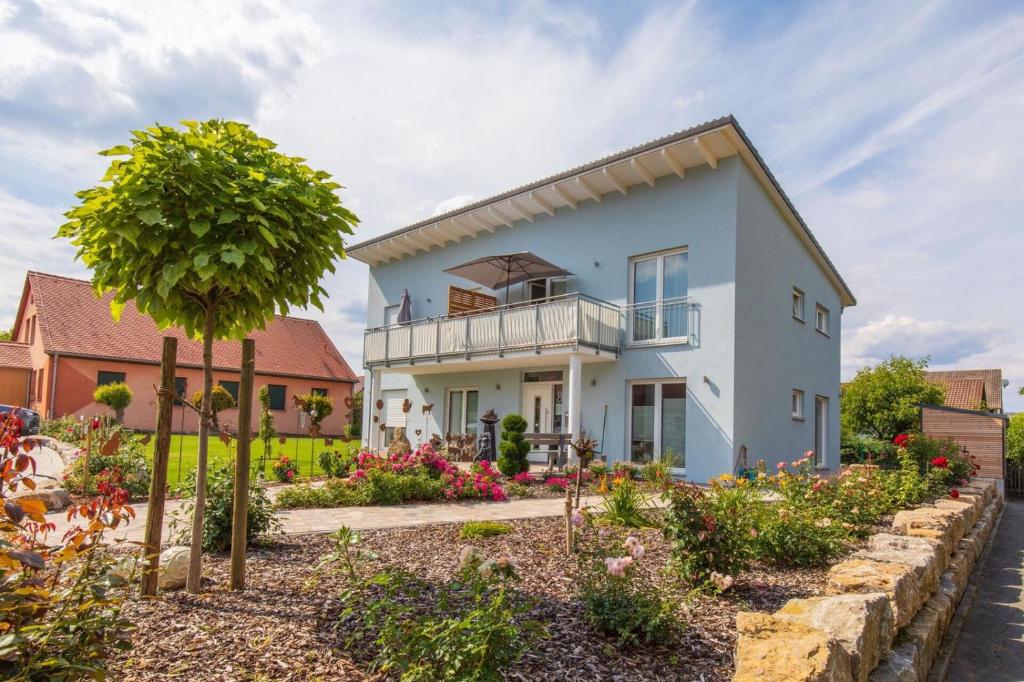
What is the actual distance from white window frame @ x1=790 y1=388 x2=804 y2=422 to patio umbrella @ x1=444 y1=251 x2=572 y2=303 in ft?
21.9

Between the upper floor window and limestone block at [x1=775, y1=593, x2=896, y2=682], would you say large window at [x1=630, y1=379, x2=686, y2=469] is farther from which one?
limestone block at [x1=775, y1=593, x2=896, y2=682]

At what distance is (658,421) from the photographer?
1342cm

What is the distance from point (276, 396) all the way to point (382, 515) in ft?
79.5

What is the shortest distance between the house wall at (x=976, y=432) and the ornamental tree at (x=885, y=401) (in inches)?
249

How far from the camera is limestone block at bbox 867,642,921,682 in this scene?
307 cm

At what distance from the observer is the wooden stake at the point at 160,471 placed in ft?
11.9

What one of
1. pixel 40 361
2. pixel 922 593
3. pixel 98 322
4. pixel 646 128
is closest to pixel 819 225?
pixel 646 128

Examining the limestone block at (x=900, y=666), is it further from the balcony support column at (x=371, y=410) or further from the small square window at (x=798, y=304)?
the balcony support column at (x=371, y=410)

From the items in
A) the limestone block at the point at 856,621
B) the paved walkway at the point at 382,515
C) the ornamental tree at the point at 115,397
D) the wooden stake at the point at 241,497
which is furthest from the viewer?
the ornamental tree at the point at 115,397

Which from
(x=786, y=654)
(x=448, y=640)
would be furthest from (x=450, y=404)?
(x=786, y=654)

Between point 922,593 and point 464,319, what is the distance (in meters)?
12.5

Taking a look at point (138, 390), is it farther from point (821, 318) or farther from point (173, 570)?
point (821, 318)

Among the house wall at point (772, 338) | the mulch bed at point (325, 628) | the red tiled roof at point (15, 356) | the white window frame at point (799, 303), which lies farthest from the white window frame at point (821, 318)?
the red tiled roof at point (15, 356)

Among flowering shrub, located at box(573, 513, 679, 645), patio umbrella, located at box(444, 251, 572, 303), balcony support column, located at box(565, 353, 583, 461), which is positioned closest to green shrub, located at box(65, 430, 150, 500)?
flowering shrub, located at box(573, 513, 679, 645)
